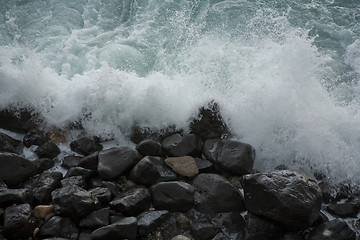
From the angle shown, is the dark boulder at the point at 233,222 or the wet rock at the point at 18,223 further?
the dark boulder at the point at 233,222

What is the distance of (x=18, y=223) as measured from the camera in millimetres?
2963

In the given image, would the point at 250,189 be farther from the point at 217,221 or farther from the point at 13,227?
the point at 13,227

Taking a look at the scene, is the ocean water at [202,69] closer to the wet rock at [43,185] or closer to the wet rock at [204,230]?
the wet rock at [43,185]

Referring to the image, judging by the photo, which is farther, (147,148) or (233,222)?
(147,148)

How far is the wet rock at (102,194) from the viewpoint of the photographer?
3232 millimetres

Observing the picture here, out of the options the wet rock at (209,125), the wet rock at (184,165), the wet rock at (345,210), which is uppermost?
the wet rock at (209,125)

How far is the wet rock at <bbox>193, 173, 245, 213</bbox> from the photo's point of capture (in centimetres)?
330

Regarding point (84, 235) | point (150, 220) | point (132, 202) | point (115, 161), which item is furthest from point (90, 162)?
point (150, 220)

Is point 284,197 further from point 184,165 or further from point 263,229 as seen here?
point 184,165

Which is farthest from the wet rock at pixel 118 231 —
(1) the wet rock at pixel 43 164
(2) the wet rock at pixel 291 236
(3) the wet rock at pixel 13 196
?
(2) the wet rock at pixel 291 236

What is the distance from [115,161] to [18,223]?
3.36 ft

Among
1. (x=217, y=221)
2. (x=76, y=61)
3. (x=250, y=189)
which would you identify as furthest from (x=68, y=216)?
(x=76, y=61)

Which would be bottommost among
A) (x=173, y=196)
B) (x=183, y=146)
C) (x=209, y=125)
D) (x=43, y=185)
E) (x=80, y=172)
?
(x=43, y=185)

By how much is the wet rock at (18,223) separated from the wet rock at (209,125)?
6.15 feet
